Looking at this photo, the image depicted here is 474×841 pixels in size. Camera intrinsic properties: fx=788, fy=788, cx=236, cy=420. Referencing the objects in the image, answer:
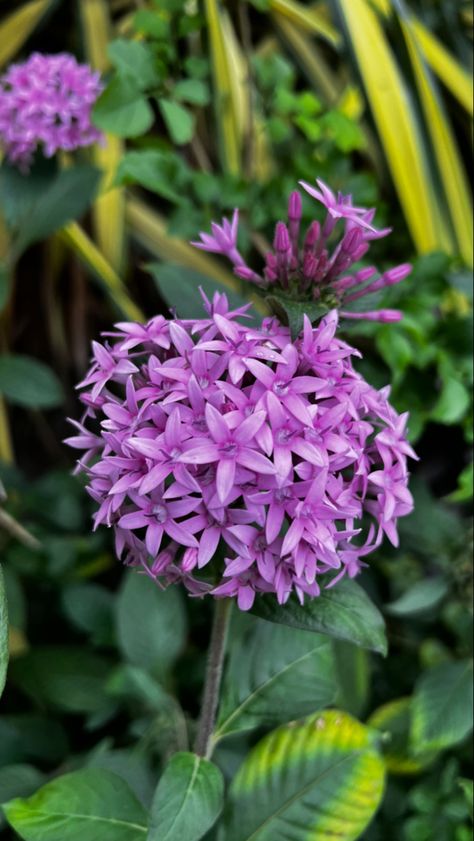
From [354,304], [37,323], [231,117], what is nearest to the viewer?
[354,304]

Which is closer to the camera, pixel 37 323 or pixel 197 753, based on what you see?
pixel 197 753

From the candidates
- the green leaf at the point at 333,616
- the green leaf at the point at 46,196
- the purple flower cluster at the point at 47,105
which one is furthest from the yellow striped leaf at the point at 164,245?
the green leaf at the point at 333,616

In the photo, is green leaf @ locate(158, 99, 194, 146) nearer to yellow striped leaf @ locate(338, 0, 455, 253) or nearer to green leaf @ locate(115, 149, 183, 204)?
green leaf @ locate(115, 149, 183, 204)

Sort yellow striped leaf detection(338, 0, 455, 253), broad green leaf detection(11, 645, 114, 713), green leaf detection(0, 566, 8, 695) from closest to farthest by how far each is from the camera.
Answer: green leaf detection(0, 566, 8, 695)
broad green leaf detection(11, 645, 114, 713)
yellow striped leaf detection(338, 0, 455, 253)

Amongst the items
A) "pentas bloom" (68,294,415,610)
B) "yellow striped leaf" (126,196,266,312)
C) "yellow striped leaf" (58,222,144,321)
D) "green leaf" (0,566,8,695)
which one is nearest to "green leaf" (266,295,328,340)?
"pentas bloom" (68,294,415,610)

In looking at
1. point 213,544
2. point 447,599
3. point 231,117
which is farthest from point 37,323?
point 213,544

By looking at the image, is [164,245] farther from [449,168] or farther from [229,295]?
[229,295]

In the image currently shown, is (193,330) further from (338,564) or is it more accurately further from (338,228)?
(338,228)
